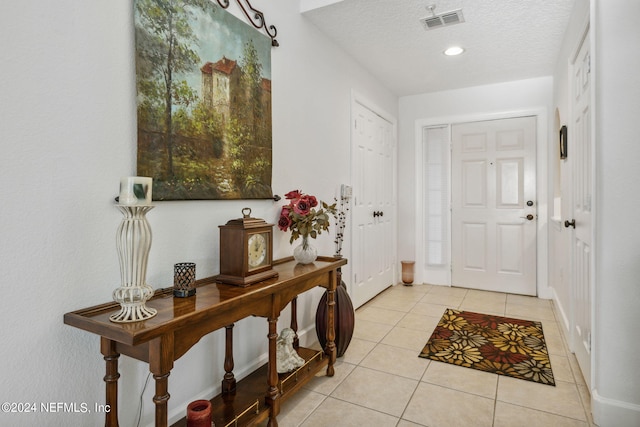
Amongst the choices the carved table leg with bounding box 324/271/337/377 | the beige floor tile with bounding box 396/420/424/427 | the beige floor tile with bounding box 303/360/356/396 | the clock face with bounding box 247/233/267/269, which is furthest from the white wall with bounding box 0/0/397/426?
the beige floor tile with bounding box 396/420/424/427

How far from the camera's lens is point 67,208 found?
124cm

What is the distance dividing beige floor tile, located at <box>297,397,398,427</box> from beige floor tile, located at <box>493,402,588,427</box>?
21.5 inches

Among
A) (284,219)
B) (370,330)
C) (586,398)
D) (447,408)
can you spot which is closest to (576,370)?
(586,398)

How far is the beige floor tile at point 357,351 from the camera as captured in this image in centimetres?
247

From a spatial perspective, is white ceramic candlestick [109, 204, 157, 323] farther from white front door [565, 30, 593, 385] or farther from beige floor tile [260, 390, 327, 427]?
white front door [565, 30, 593, 385]

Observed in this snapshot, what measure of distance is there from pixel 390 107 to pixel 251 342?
3.32m

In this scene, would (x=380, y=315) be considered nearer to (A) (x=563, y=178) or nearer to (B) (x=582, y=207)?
(B) (x=582, y=207)

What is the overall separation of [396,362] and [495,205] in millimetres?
2598

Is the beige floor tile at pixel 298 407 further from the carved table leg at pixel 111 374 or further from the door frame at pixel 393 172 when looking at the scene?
the door frame at pixel 393 172

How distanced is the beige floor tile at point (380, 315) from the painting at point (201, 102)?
1.76 meters

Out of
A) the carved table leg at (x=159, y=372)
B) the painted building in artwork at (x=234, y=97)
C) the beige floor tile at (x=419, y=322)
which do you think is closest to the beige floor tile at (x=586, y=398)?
the beige floor tile at (x=419, y=322)

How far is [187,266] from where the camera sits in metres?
1.45

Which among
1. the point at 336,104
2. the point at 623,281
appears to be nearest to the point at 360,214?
the point at 336,104

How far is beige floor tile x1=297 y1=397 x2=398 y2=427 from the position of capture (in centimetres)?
177
